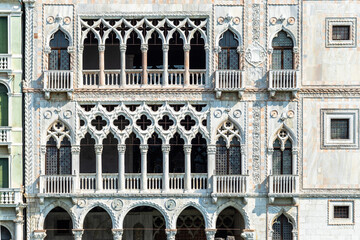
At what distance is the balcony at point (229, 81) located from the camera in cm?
2934

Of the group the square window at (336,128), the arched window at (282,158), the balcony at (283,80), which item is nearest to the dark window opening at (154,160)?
the arched window at (282,158)

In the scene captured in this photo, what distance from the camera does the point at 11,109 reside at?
29.8 meters

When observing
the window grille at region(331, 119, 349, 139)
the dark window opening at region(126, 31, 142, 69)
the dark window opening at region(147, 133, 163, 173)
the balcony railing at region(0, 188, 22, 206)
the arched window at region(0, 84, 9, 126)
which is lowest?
the balcony railing at region(0, 188, 22, 206)

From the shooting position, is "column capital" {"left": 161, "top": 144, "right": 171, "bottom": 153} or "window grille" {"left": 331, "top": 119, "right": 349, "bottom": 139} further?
"window grille" {"left": 331, "top": 119, "right": 349, "bottom": 139}

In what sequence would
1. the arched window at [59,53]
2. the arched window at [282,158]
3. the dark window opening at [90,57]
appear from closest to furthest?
1. the arched window at [282,158]
2. the arched window at [59,53]
3. the dark window opening at [90,57]

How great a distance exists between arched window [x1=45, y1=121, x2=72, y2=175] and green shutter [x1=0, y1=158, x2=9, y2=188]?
1.74 meters

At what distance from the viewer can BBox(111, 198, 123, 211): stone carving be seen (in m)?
29.8

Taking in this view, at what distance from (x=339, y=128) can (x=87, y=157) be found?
1191 centimetres

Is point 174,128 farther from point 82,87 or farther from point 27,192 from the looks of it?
point 27,192

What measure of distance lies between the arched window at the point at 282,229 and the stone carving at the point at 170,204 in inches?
180

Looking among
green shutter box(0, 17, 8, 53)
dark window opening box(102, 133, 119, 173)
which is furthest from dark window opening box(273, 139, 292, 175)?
green shutter box(0, 17, 8, 53)

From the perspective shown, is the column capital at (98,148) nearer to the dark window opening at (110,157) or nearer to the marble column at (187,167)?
the dark window opening at (110,157)

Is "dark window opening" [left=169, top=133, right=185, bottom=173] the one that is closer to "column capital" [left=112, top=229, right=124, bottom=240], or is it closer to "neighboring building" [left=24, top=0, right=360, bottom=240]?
"neighboring building" [left=24, top=0, right=360, bottom=240]

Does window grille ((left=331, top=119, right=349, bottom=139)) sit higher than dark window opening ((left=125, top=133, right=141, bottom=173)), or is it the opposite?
window grille ((left=331, top=119, right=349, bottom=139))
